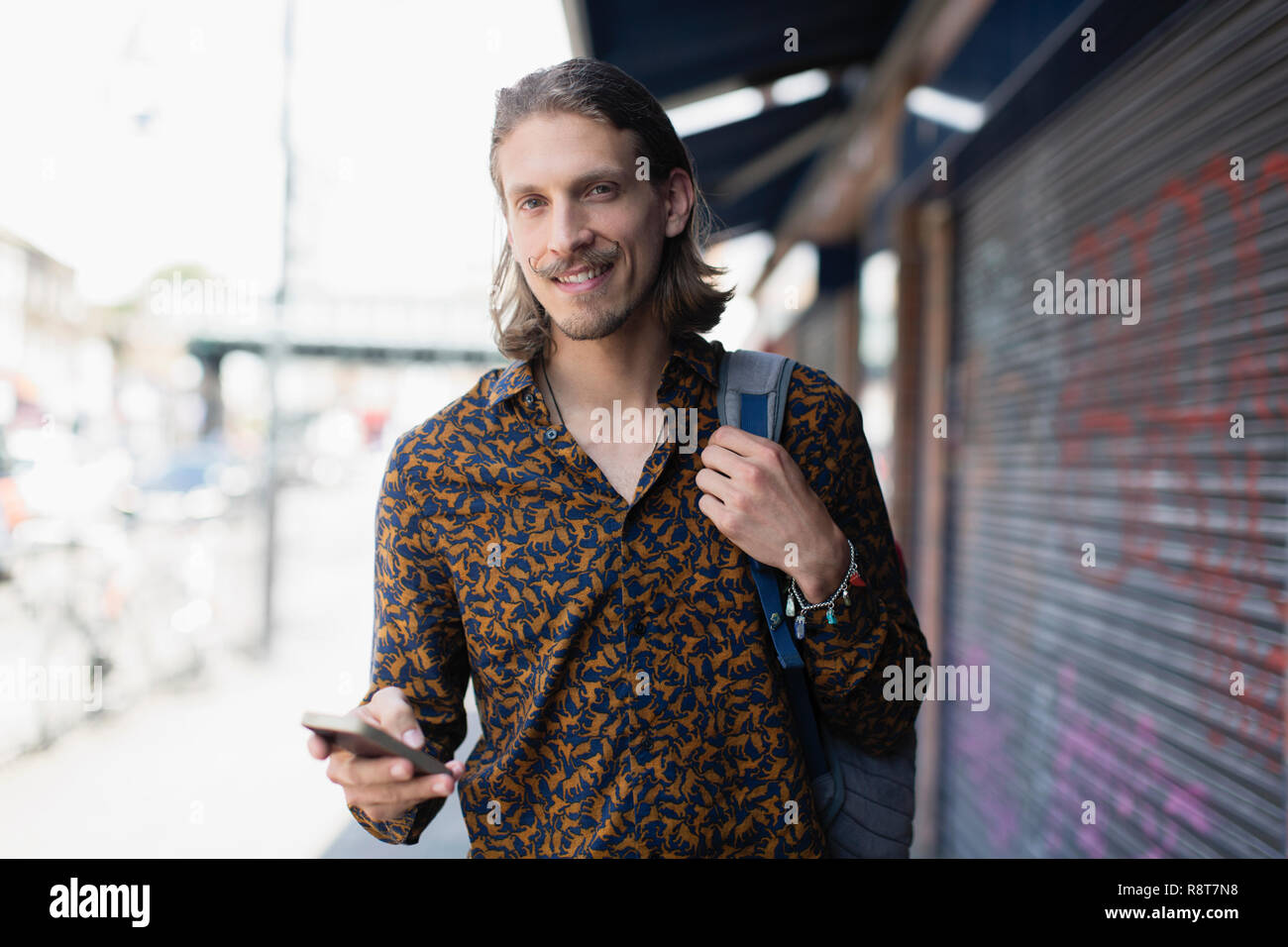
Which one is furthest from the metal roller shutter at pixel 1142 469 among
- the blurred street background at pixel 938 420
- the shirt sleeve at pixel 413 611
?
the shirt sleeve at pixel 413 611

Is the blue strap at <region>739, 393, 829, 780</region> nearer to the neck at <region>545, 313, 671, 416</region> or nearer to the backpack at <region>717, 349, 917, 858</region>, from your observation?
the backpack at <region>717, 349, 917, 858</region>

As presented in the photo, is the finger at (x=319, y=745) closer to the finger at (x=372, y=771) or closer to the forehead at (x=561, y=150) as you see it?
the finger at (x=372, y=771)

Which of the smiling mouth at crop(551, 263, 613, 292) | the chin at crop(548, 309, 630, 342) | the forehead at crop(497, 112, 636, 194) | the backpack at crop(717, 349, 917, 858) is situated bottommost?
the backpack at crop(717, 349, 917, 858)

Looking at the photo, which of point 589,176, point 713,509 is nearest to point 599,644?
point 713,509

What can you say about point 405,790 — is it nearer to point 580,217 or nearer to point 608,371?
point 608,371

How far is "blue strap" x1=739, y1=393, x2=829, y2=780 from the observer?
5.09ft

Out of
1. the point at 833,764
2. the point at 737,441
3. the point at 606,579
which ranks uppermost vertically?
the point at 737,441

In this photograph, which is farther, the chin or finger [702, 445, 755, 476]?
the chin

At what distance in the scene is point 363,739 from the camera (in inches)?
52.0

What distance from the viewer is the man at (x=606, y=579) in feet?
4.93

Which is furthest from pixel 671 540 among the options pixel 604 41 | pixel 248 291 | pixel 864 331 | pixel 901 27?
pixel 864 331

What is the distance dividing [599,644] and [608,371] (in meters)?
0.49

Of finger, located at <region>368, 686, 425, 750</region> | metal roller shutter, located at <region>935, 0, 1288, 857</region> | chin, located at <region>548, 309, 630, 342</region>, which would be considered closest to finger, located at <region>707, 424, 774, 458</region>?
chin, located at <region>548, 309, 630, 342</region>

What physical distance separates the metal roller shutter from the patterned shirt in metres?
1.29
